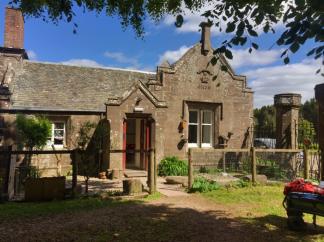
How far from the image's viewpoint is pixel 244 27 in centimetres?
523

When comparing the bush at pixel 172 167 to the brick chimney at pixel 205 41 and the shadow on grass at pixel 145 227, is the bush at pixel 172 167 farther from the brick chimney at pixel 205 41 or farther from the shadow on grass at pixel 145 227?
the shadow on grass at pixel 145 227

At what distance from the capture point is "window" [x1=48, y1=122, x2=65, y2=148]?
17.2 meters

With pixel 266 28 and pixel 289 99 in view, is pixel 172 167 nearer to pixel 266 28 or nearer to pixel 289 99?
pixel 289 99

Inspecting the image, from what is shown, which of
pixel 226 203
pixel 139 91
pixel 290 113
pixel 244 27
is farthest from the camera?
pixel 139 91

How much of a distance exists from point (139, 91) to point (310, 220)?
995cm

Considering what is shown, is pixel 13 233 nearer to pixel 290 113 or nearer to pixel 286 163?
pixel 286 163

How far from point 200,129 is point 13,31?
1099 cm

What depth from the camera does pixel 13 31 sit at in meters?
18.3

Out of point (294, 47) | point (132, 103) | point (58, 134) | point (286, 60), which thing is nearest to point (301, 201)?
point (286, 60)

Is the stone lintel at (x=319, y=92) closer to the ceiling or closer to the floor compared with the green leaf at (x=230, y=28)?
closer to the floor

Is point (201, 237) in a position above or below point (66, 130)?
below

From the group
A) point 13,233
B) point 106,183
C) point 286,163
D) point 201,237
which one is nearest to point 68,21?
point 13,233

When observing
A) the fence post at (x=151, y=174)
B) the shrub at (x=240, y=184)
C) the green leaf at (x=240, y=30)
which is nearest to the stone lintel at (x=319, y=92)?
the green leaf at (x=240, y=30)

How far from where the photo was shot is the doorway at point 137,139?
17.2 metres
